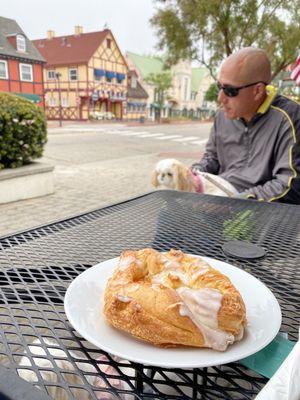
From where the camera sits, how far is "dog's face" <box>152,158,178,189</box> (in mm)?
3205

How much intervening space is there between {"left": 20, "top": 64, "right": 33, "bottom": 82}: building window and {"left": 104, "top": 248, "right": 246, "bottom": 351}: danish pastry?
3045 cm

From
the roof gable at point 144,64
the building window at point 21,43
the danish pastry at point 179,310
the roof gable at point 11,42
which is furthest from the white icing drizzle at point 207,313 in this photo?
the roof gable at point 144,64

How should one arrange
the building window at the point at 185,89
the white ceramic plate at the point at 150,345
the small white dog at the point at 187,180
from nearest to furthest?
the white ceramic plate at the point at 150,345, the small white dog at the point at 187,180, the building window at the point at 185,89

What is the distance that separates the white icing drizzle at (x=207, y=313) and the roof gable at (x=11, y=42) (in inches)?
1160

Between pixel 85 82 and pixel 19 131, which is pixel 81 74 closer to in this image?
pixel 85 82

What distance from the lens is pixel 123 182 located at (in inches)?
289

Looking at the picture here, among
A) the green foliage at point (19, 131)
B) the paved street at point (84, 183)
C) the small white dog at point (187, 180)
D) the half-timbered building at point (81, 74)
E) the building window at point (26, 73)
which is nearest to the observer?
the small white dog at point (187, 180)

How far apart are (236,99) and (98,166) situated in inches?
283

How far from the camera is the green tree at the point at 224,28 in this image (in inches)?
232

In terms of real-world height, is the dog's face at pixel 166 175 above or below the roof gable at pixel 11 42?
below

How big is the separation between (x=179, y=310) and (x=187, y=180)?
2.48 metres

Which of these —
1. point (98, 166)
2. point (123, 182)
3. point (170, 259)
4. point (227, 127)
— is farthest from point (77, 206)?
point (170, 259)

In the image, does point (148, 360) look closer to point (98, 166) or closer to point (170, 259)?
point (170, 259)

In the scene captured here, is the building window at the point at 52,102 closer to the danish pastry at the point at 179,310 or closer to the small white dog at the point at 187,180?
the small white dog at the point at 187,180
